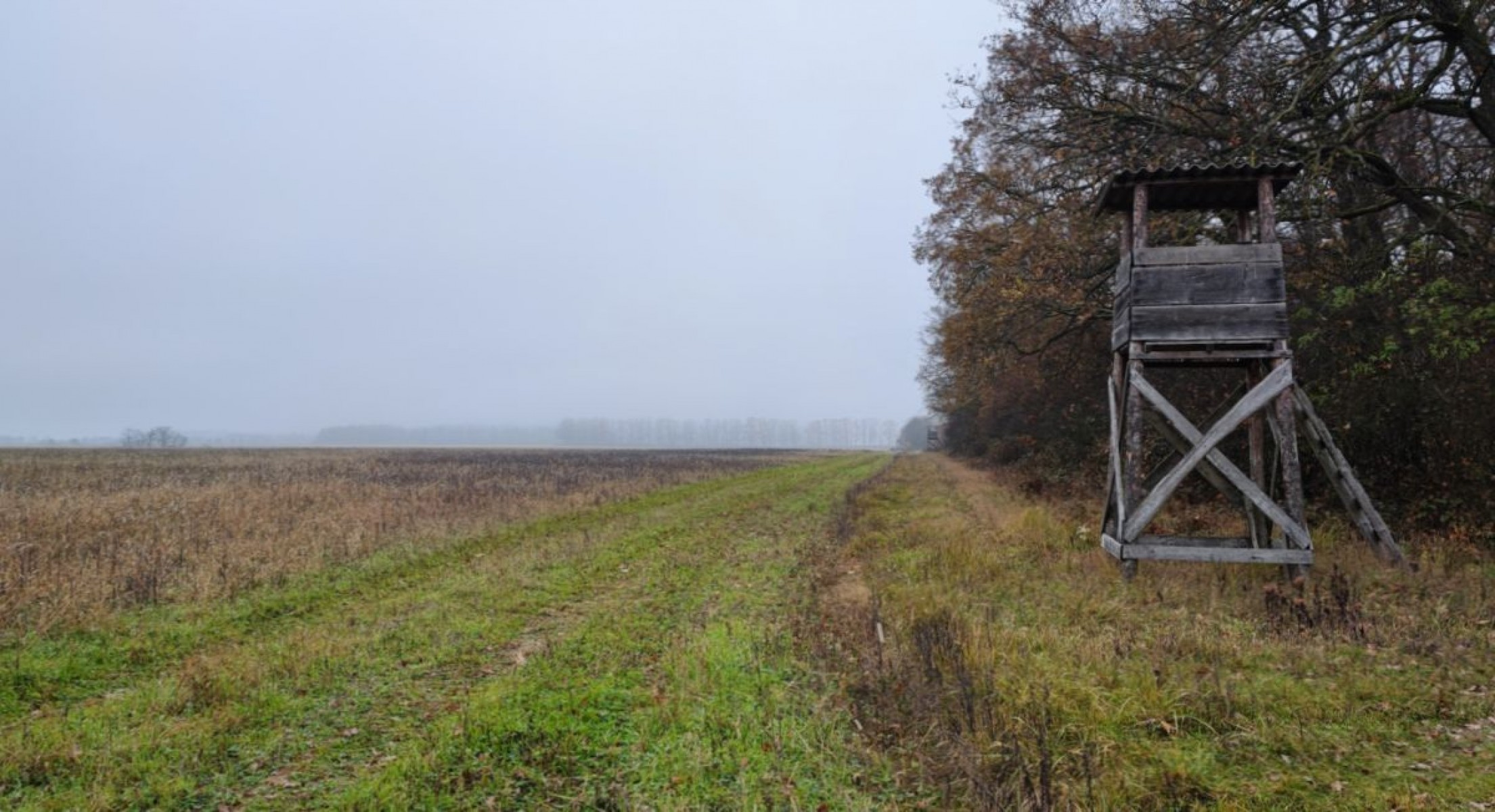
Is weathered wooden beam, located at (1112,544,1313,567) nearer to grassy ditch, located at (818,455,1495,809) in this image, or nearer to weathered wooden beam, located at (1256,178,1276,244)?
grassy ditch, located at (818,455,1495,809)

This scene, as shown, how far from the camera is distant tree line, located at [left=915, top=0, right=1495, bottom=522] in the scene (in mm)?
10242

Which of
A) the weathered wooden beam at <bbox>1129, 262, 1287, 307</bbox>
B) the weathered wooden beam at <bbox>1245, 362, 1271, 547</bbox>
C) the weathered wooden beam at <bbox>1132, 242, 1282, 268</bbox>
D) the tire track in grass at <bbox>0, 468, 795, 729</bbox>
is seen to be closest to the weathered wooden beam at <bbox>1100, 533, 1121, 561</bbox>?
the weathered wooden beam at <bbox>1245, 362, 1271, 547</bbox>

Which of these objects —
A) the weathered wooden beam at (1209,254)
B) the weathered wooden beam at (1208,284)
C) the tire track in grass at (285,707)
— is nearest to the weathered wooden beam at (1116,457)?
the weathered wooden beam at (1208,284)

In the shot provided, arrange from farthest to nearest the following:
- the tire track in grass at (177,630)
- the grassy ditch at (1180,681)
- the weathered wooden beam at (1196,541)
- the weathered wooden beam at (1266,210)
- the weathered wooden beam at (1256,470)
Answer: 1. the weathered wooden beam at (1256,470)
2. the weathered wooden beam at (1196,541)
3. the weathered wooden beam at (1266,210)
4. the tire track in grass at (177,630)
5. the grassy ditch at (1180,681)

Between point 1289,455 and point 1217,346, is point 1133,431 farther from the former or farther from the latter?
point 1289,455

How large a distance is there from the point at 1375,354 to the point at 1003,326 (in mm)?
8188

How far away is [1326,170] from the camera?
31.7 feet

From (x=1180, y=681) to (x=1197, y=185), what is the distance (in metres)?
7.34

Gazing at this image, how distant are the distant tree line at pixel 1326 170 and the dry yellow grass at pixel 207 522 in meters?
15.1

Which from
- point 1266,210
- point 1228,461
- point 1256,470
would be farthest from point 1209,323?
point 1256,470

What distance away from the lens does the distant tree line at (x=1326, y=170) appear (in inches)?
403

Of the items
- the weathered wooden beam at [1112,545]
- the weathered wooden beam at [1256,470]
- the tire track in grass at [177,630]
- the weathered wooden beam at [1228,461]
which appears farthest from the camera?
the weathered wooden beam at [1256,470]

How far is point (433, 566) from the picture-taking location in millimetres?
12164

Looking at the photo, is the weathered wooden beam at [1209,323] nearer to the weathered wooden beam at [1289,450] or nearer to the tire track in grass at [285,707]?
the weathered wooden beam at [1289,450]
